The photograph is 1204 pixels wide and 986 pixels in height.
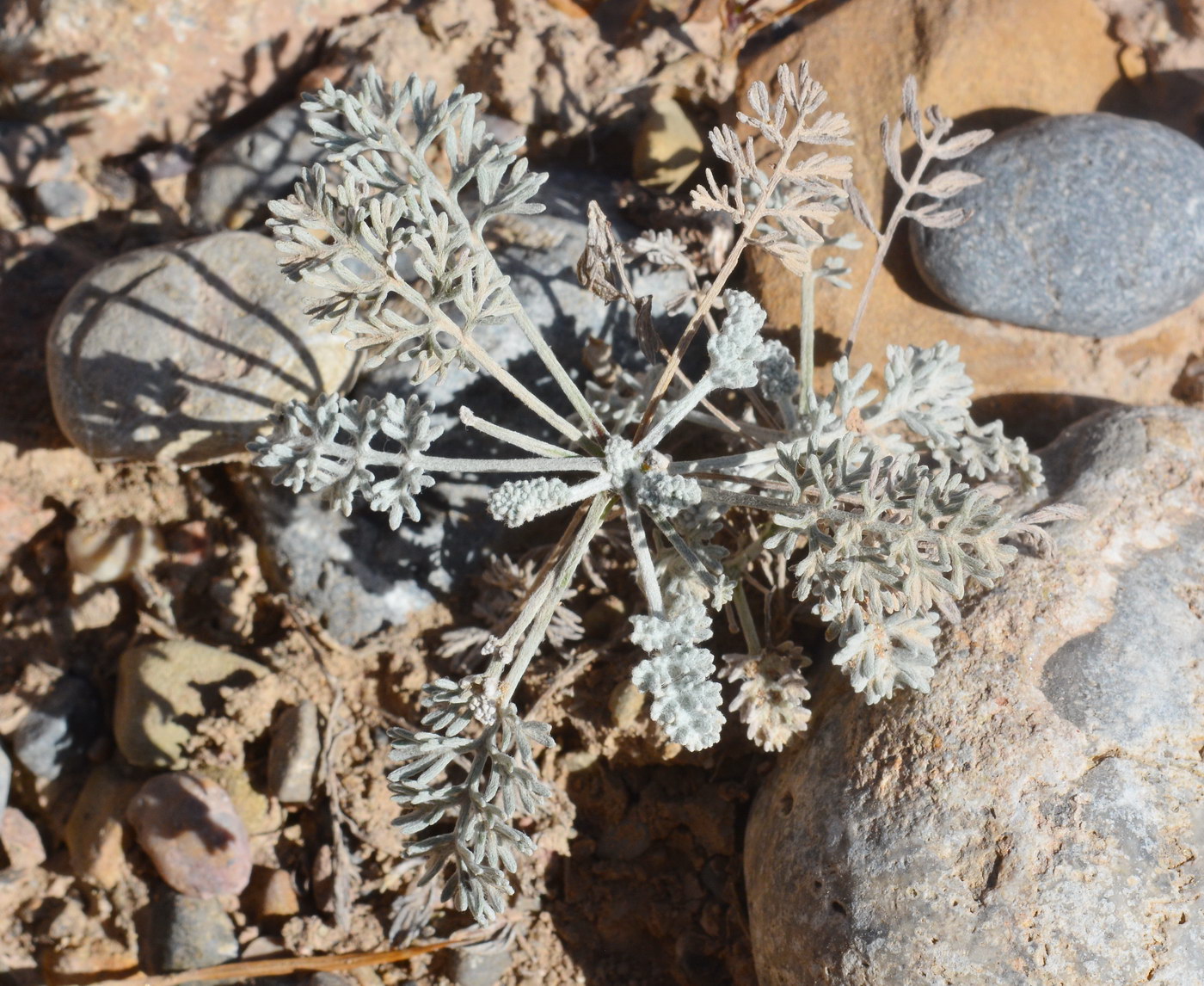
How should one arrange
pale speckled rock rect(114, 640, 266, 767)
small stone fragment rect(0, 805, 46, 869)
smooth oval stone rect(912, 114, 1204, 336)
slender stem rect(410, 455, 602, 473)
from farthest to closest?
1. small stone fragment rect(0, 805, 46, 869)
2. pale speckled rock rect(114, 640, 266, 767)
3. smooth oval stone rect(912, 114, 1204, 336)
4. slender stem rect(410, 455, 602, 473)

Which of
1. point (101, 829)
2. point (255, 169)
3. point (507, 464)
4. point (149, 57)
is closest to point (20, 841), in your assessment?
point (101, 829)

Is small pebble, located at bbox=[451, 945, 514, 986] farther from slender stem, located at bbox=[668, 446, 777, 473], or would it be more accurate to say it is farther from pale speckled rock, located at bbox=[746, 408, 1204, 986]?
slender stem, located at bbox=[668, 446, 777, 473]

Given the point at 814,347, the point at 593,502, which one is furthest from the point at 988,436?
the point at 593,502

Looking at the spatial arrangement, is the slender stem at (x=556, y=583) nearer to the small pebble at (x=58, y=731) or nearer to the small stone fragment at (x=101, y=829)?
the small stone fragment at (x=101, y=829)

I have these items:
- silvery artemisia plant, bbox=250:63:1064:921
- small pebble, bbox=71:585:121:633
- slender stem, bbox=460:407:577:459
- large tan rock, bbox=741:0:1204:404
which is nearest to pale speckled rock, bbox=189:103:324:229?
silvery artemisia plant, bbox=250:63:1064:921

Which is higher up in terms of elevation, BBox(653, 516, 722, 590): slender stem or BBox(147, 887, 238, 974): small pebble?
BBox(653, 516, 722, 590): slender stem

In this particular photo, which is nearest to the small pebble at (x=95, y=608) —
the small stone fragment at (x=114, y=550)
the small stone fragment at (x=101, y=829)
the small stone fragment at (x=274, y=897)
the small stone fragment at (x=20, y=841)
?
the small stone fragment at (x=114, y=550)

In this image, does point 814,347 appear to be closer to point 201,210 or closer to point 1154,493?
point 1154,493
